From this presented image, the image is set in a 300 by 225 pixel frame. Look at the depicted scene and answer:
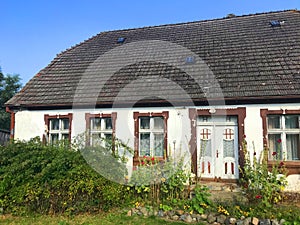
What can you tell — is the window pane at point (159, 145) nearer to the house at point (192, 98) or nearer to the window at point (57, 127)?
the house at point (192, 98)

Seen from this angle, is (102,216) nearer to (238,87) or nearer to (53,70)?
(238,87)

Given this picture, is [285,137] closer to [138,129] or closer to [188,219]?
[188,219]

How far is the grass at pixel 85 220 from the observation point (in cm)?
538

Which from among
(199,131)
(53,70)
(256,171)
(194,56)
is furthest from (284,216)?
(53,70)

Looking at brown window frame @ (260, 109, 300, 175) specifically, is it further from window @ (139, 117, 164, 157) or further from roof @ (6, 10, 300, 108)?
window @ (139, 117, 164, 157)

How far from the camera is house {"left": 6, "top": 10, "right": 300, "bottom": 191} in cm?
770

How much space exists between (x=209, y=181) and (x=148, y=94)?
3.68 m

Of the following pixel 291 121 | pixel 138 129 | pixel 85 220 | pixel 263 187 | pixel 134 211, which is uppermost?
pixel 291 121

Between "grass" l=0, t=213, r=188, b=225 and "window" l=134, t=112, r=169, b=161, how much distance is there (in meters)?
3.10

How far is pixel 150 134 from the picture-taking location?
8719 mm

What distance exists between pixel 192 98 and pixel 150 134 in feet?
6.53

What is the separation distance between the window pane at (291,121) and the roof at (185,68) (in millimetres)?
614

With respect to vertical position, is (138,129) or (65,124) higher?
(65,124)

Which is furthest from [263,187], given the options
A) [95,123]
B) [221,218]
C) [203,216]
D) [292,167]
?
[95,123]
